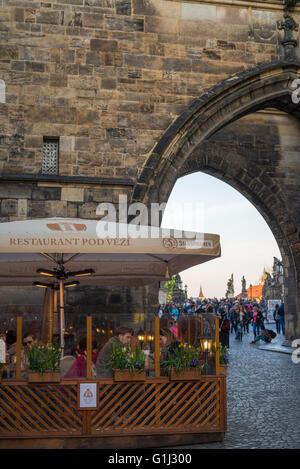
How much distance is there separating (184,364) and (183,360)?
53 millimetres

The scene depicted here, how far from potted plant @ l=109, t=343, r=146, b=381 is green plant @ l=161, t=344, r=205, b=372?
332 millimetres

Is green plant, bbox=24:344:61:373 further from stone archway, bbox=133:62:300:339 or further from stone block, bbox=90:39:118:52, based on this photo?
stone block, bbox=90:39:118:52

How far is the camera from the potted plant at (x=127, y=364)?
646 centimetres

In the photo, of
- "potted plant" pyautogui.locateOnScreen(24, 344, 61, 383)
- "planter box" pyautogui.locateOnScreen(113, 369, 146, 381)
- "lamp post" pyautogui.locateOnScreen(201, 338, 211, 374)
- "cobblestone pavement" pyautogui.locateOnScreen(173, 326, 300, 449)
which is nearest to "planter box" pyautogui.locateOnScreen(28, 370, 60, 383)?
"potted plant" pyautogui.locateOnScreen(24, 344, 61, 383)

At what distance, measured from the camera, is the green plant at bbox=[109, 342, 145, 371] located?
256 inches

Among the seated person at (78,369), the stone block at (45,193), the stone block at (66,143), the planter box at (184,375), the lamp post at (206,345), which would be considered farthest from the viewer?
the stone block at (66,143)

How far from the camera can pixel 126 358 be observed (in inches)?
257

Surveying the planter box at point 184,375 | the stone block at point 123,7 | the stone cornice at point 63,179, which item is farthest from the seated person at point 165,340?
the stone block at point 123,7

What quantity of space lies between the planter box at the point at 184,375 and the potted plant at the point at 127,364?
1.13ft

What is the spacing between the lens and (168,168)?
43.2 ft

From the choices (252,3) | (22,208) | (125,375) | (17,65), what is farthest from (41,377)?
(252,3)

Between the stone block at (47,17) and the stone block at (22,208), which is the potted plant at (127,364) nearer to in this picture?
the stone block at (22,208)

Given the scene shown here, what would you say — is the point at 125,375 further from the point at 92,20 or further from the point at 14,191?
the point at 92,20
